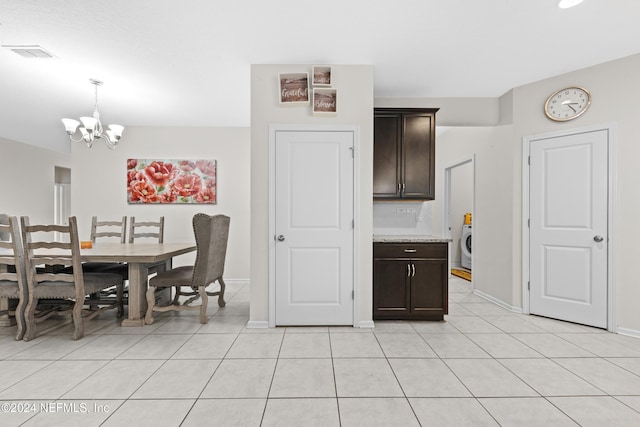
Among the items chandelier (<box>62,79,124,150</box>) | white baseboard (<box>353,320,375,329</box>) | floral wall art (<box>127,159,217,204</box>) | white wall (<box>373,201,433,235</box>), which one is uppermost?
chandelier (<box>62,79,124,150</box>)

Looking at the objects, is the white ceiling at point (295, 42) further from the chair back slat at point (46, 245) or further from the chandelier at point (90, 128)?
the chair back slat at point (46, 245)

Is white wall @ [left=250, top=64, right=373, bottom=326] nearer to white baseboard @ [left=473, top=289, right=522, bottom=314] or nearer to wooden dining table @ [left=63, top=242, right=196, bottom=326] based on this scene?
wooden dining table @ [left=63, top=242, right=196, bottom=326]

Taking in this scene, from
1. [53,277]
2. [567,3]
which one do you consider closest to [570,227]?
[567,3]

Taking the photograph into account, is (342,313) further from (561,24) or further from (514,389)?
(561,24)

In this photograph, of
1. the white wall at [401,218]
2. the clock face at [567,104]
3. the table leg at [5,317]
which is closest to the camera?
the table leg at [5,317]

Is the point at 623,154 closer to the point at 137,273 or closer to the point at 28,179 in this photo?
the point at 137,273

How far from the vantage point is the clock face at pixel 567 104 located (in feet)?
10.5

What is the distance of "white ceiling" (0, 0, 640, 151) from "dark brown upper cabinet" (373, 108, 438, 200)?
43cm

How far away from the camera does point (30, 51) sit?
2857 millimetres

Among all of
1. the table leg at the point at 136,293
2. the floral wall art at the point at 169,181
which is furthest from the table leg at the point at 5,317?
the floral wall art at the point at 169,181

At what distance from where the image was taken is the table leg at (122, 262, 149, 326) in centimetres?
312

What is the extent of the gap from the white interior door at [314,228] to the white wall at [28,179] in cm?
511

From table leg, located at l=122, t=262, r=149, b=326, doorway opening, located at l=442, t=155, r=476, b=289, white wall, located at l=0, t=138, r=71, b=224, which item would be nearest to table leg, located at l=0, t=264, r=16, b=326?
table leg, located at l=122, t=262, r=149, b=326

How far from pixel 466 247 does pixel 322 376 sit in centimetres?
512
